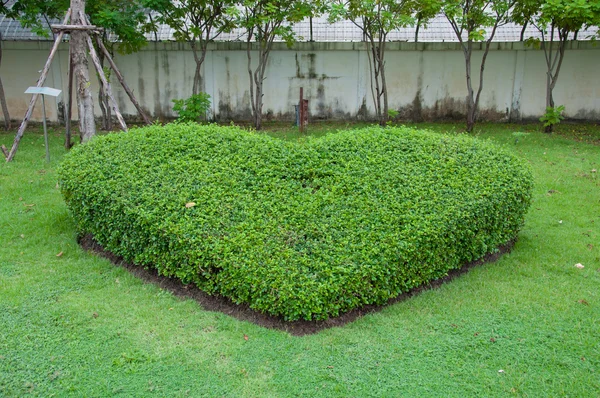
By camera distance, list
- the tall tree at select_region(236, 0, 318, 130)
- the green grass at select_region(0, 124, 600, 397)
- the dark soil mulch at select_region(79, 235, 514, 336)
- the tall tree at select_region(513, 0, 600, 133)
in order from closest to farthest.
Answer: the green grass at select_region(0, 124, 600, 397), the dark soil mulch at select_region(79, 235, 514, 336), the tall tree at select_region(513, 0, 600, 133), the tall tree at select_region(236, 0, 318, 130)

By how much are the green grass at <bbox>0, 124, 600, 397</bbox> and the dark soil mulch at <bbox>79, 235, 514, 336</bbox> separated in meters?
0.07

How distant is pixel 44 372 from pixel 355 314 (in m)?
2.02

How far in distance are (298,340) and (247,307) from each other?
0.52 metres

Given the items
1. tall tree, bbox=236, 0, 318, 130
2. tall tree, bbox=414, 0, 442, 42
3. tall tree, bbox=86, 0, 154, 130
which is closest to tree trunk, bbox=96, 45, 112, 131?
tall tree, bbox=86, 0, 154, 130

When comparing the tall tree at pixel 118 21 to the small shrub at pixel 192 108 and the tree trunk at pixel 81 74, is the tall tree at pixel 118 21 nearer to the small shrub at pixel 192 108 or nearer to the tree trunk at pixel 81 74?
the small shrub at pixel 192 108

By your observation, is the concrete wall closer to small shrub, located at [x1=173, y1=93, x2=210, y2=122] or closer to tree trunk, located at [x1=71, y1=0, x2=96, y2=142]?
small shrub, located at [x1=173, y1=93, x2=210, y2=122]

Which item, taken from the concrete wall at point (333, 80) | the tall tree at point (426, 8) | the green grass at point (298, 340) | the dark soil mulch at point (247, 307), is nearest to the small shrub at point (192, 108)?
the concrete wall at point (333, 80)

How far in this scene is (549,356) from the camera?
3.23 metres

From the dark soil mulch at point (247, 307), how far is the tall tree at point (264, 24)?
6.50 m

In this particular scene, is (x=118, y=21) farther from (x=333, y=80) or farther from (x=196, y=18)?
(x=333, y=80)

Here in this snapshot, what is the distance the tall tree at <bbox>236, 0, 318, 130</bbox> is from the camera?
32.6 ft

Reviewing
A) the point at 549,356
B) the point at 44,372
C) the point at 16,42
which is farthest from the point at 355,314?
the point at 16,42

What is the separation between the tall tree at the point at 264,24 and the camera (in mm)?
9944

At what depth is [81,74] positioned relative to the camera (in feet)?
24.3
